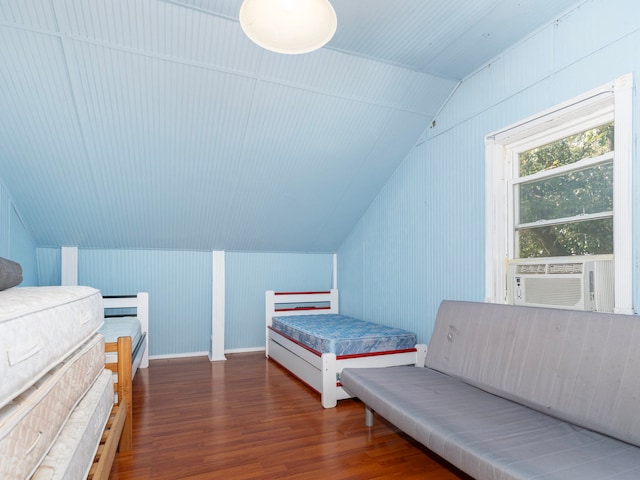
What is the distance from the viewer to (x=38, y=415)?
0.95 m

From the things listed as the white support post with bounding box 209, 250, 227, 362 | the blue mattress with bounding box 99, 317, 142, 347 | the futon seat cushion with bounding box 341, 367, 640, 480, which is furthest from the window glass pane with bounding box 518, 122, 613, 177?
the white support post with bounding box 209, 250, 227, 362

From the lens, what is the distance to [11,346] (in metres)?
0.83

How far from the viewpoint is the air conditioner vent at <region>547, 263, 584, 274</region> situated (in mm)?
2203

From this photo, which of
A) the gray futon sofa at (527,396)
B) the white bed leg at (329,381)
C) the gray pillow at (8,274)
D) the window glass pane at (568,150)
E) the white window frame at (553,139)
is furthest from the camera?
the white bed leg at (329,381)

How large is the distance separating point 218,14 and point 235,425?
262 cm

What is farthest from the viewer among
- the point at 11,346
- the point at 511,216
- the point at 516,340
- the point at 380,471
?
the point at 511,216

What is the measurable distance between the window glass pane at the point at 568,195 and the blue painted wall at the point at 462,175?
247mm

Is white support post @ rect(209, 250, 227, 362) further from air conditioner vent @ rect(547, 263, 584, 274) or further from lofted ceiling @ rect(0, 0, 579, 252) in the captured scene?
air conditioner vent @ rect(547, 263, 584, 274)

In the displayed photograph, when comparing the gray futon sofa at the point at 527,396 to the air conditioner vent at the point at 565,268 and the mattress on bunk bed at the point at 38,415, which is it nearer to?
the air conditioner vent at the point at 565,268

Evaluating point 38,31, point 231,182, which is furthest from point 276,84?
point 38,31

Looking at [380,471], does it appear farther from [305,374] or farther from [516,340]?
[305,374]

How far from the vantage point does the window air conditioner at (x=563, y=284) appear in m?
2.07

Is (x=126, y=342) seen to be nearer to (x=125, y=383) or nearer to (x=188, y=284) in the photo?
(x=125, y=383)

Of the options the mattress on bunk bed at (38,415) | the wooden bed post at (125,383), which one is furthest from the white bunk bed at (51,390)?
the wooden bed post at (125,383)
